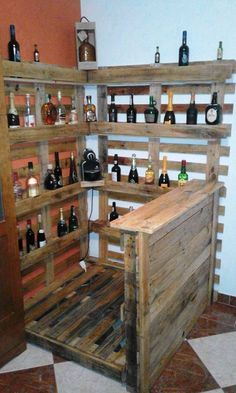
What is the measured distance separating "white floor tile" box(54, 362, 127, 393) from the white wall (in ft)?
4.03

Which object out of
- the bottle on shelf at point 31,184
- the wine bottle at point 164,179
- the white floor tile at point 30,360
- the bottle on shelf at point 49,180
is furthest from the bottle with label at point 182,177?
the white floor tile at point 30,360

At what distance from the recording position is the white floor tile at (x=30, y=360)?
7.26ft

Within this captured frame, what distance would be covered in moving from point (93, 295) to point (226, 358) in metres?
1.12

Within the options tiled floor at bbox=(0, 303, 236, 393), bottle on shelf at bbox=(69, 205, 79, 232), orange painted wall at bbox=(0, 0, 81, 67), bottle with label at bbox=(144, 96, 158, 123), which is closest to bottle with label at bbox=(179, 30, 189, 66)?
bottle with label at bbox=(144, 96, 158, 123)

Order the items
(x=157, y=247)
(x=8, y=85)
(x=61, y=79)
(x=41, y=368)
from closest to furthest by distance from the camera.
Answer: (x=157, y=247)
(x=41, y=368)
(x=8, y=85)
(x=61, y=79)

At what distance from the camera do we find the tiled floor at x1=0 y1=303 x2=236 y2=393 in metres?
2.04

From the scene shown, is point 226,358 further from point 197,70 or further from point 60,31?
point 60,31

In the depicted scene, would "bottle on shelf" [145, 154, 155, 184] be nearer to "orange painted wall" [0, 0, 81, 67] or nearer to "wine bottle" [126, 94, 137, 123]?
"wine bottle" [126, 94, 137, 123]

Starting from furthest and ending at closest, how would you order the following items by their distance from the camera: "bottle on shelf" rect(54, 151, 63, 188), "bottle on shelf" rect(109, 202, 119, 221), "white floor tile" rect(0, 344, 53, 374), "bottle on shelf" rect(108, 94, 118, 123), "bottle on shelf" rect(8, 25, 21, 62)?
"bottle on shelf" rect(109, 202, 119, 221) < "bottle on shelf" rect(108, 94, 118, 123) < "bottle on shelf" rect(54, 151, 63, 188) < "bottle on shelf" rect(8, 25, 21, 62) < "white floor tile" rect(0, 344, 53, 374)

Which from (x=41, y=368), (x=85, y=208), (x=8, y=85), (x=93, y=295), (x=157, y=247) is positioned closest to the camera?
(x=157, y=247)

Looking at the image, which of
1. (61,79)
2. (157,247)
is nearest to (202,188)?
(157,247)

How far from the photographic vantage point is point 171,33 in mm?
2639

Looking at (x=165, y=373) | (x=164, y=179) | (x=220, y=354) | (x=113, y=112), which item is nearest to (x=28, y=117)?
(x=113, y=112)

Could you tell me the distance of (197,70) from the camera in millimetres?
2496
